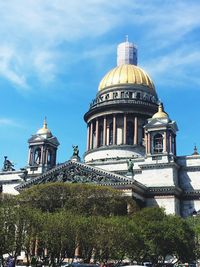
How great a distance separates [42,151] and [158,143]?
21573mm

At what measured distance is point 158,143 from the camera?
238 ft

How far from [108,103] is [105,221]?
4417cm

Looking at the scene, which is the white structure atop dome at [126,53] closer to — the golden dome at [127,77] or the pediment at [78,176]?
the golden dome at [127,77]

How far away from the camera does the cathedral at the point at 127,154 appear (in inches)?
2645

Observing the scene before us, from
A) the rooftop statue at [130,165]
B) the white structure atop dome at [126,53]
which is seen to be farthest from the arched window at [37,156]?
the white structure atop dome at [126,53]

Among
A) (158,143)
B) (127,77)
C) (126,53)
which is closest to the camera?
(158,143)

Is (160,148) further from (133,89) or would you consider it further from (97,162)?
(133,89)

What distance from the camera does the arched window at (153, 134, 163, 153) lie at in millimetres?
71938

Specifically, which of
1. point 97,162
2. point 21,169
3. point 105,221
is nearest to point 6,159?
point 21,169

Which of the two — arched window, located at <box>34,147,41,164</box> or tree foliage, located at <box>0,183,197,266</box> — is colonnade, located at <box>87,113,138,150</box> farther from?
tree foliage, located at <box>0,183,197,266</box>

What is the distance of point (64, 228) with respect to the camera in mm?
41938

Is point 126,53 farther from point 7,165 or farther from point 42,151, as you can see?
point 7,165

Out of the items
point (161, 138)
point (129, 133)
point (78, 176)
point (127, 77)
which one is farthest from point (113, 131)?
point (78, 176)

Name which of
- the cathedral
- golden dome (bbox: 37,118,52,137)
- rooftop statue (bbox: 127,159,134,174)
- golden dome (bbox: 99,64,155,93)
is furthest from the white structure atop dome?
rooftop statue (bbox: 127,159,134,174)
